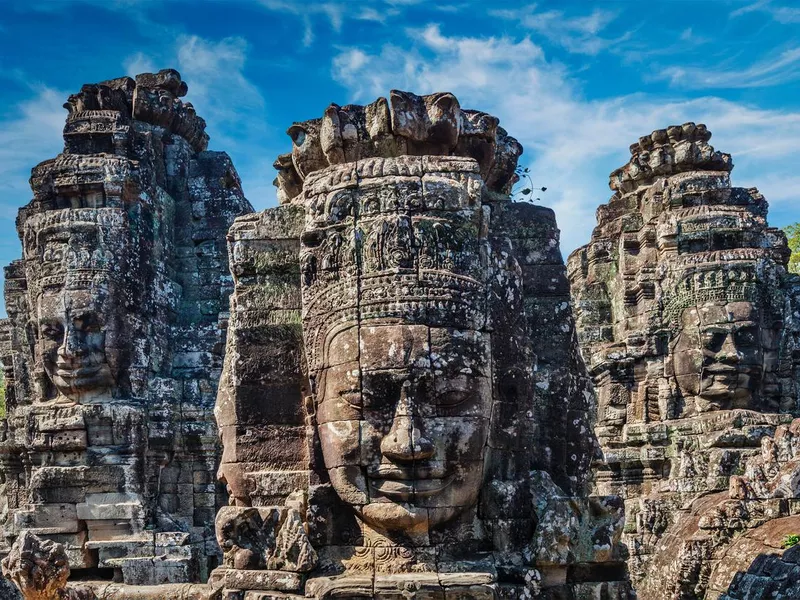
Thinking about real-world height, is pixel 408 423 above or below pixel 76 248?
below

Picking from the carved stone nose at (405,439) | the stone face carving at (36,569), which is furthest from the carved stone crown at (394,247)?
the stone face carving at (36,569)

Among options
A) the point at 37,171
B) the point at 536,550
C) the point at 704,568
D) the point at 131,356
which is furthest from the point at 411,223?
the point at 37,171

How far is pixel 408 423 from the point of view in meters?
6.86

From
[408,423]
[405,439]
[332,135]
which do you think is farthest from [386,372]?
[332,135]

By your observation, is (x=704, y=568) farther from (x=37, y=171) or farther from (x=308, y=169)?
(x=37, y=171)

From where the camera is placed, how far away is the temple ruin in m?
7.04

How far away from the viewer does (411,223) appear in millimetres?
7234

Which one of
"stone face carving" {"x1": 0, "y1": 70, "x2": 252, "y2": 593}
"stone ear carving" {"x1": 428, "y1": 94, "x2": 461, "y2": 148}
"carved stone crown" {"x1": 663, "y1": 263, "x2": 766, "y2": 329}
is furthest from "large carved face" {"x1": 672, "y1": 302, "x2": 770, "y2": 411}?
"stone ear carving" {"x1": 428, "y1": 94, "x2": 461, "y2": 148}

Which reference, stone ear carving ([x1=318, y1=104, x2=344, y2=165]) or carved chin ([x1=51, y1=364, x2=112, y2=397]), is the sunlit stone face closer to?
carved chin ([x1=51, y1=364, x2=112, y2=397])

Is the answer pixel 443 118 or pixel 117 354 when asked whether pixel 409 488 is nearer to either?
pixel 443 118

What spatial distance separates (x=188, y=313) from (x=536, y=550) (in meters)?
9.47

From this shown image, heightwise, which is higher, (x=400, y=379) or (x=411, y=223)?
(x=411, y=223)

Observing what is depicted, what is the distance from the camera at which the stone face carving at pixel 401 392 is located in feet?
22.8

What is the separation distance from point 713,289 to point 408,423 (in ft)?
36.0
